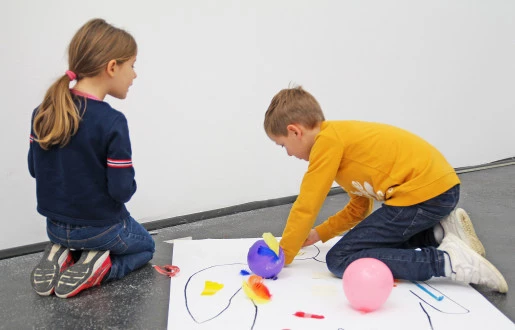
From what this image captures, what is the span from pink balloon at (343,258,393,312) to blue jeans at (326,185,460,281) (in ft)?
0.49

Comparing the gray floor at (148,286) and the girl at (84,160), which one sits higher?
the girl at (84,160)

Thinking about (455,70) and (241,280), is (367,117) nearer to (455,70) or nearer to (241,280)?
(455,70)

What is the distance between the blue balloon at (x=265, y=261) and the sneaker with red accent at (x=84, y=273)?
1.27 ft

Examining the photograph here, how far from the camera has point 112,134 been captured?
4.33 ft

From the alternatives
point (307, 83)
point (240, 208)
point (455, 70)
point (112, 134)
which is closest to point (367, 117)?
point (307, 83)

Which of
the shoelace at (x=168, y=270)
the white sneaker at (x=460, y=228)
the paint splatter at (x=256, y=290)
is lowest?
the shoelace at (x=168, y=270)

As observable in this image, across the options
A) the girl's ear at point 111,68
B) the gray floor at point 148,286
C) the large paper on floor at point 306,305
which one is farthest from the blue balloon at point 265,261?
the girl's ear at point 111,68

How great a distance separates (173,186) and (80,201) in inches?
25.5

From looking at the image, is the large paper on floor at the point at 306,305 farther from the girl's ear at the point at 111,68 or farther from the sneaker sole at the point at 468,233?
the girl's ear at the point at 111,68

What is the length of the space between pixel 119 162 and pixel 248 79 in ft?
2.97

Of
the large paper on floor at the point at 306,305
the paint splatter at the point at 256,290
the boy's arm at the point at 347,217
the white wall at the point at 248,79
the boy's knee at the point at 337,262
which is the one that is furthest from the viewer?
the white wall at the point at 248,79

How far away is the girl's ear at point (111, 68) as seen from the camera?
1338 millimetres

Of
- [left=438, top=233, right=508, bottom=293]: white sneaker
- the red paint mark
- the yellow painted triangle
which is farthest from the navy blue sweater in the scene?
[left=438, top=233, right=508, bottom=293]: white sneaker

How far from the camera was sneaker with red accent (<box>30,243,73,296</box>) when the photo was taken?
1.34m
